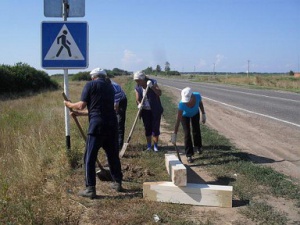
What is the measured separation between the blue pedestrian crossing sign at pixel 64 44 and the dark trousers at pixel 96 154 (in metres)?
1.59

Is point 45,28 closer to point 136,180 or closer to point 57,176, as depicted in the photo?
point 57,176

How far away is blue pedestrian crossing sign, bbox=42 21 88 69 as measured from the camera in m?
6.13

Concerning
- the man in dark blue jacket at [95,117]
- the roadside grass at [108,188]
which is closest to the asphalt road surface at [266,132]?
the roadside grass at [108,188]

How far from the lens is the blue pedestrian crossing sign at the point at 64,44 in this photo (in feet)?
20.1

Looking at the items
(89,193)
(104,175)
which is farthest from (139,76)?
(89,193)

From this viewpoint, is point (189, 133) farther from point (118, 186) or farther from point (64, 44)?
point (64, 44)

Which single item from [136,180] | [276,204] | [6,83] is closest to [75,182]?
[136,180]

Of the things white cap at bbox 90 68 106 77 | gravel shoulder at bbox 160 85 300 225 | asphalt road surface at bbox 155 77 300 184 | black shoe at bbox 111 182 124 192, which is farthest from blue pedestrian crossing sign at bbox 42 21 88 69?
asphalt road surface at bbox 155 77 300 184

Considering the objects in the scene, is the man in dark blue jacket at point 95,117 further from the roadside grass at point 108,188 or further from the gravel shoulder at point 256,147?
the gravel shoulder at point 256,147

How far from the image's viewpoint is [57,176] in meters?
5.92

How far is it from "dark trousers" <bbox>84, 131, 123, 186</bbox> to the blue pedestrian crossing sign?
1593 millimetres

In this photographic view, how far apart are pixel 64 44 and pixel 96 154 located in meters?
2.09

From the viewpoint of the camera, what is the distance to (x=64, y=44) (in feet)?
20.3

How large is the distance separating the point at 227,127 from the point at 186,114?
15.0 feet
